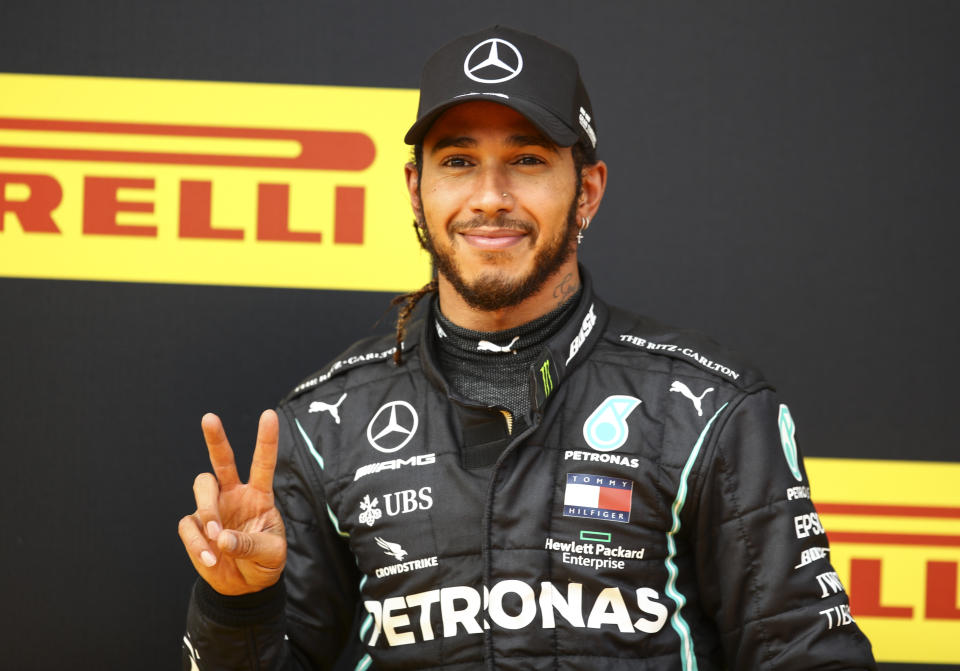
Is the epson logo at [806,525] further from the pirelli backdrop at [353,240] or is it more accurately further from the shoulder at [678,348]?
the pirelli backdrop at [353,240]

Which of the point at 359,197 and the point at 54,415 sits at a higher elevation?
the point at 359,197

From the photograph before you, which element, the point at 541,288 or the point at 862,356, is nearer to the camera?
the point at 541,288

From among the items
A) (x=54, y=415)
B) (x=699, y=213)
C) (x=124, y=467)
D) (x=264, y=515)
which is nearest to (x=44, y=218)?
(x=54, y=415)

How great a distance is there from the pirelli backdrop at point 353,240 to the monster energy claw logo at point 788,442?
0.38m

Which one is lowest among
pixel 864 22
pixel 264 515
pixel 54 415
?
pixel 264 515

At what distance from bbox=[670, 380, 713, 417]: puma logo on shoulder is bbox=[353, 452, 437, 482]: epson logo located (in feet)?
1.08

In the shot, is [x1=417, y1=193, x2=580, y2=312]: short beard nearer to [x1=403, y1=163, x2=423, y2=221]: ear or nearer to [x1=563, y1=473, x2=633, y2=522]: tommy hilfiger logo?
[x1=403, y1=163, x2=423, y2=221]: ear

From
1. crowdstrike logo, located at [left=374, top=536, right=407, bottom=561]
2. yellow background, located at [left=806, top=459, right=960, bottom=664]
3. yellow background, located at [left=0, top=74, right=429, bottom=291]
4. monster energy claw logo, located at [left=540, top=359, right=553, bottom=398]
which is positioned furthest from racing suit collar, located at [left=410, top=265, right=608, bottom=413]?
yellow background, located at [left=806, top=459, right=960, bottom=664]

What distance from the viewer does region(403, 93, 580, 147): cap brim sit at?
1264mm

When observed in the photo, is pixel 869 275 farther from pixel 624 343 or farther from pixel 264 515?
pixel 264 515

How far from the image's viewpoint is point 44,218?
5.58 ft

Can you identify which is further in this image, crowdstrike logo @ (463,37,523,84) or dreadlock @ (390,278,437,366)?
dreadlock @ (390,278,437,366)

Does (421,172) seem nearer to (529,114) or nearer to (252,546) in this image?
(529,114)

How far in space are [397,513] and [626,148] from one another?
74 cm
